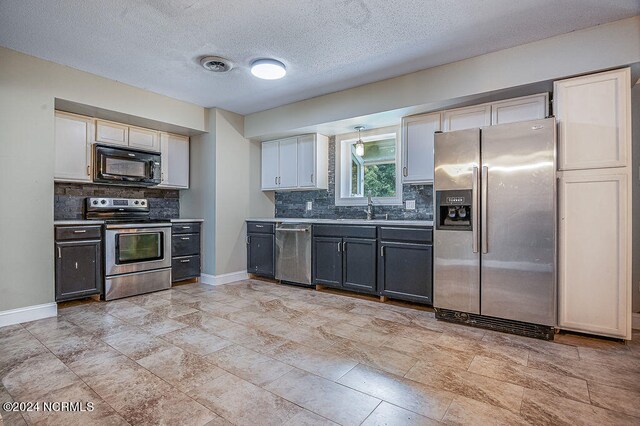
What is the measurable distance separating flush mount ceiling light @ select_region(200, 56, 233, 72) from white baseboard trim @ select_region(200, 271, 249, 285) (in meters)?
2.75

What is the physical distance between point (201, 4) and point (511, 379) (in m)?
3.30

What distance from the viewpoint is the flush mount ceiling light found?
125 inches

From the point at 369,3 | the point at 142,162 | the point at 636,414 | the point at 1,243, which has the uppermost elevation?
the point at 369,3

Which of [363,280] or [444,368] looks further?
[363,280]

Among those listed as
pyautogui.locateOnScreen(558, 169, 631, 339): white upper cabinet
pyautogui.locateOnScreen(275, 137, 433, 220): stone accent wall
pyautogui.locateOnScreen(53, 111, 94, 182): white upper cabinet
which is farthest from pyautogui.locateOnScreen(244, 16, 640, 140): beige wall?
pyautogui.locateOnScreen(53, 111, 94, 182): white upper cabinet

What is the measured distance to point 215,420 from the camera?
1.60 m

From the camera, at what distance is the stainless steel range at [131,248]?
3820 millimetres

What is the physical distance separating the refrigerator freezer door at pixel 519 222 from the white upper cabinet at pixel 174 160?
13.5 feet

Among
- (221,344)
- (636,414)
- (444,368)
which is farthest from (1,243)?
(636,414)

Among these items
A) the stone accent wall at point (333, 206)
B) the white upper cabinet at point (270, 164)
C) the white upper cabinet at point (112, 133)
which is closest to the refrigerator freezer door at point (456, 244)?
the stone accent wall at point (333, 206)

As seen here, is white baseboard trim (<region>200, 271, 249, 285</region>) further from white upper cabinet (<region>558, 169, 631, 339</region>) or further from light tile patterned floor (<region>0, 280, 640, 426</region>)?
white upper cabinet (<region>558, 169, 631, 339</region>)

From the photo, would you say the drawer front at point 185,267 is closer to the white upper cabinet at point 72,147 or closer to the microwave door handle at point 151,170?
the microwave door handle at point 151,170

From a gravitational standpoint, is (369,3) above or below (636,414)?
above

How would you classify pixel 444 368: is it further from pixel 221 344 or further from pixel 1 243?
pixel 1 243
